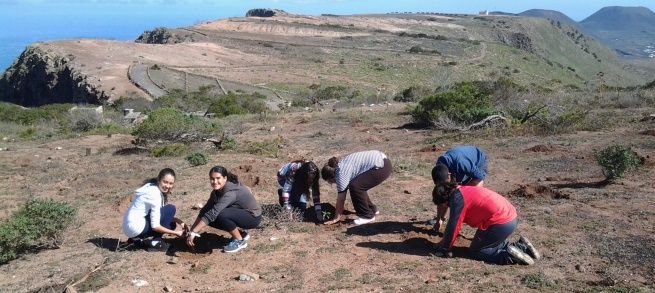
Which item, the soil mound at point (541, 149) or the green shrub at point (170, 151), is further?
the green shrub at point (170, 151)

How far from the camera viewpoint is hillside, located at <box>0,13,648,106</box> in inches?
1483

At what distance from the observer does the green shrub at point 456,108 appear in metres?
13.8

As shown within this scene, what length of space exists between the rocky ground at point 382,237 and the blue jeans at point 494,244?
108mm

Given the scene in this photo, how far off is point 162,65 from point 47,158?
33.1 m

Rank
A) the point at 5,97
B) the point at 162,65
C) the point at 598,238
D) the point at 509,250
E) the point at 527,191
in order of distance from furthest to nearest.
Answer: the point at 5,97 < the point at 162,65 < the point at 527,191 < the point at 598,238 < the point at 509,250

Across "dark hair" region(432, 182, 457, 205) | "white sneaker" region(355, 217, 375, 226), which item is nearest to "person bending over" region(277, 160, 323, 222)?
"white sneaker" region(355, 217, 375, 226)

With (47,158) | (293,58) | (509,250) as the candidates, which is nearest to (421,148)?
(509,250)

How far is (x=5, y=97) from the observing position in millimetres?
48094

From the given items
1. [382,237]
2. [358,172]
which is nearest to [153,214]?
[358,172]

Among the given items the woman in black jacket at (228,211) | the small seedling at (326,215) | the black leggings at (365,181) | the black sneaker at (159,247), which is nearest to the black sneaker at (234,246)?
the woman in black jacket at (228,211)

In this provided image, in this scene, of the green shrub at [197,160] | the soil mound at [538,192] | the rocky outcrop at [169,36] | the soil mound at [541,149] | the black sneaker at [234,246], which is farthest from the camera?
the rocky outcrop at [169,36]

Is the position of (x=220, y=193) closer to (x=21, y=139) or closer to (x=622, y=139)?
(x=622, y=139)

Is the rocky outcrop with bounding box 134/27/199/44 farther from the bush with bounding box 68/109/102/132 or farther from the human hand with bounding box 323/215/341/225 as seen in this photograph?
the human hand with bounding box 323/215/341/225

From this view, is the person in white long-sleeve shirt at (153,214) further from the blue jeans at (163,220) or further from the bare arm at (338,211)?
the bare arm at (338,211)
